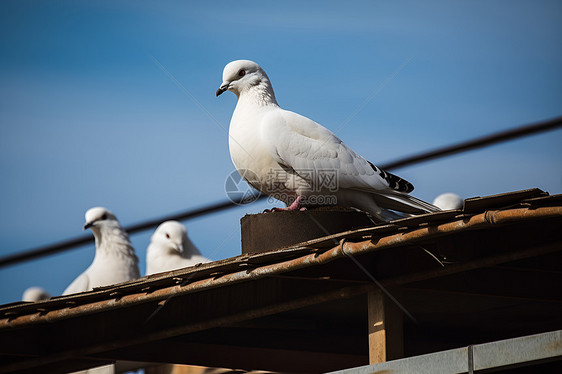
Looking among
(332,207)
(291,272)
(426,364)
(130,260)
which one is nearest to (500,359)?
(426,364)

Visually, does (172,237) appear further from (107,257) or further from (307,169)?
(307,169)

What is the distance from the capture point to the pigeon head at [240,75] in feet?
27.9

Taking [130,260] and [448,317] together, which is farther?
[130,260]

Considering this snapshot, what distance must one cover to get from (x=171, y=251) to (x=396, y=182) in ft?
23.3

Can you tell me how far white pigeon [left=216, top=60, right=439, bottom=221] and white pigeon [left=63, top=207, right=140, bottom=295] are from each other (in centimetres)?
530

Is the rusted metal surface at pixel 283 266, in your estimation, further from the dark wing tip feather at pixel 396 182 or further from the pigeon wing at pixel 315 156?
the dark wing tip feather at pixel 396 182

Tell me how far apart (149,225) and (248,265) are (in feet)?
31.0

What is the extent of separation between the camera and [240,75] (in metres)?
8.57

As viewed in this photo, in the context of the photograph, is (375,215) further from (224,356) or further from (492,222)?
(492,222)

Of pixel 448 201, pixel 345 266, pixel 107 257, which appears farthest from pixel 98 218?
pixel 345 266

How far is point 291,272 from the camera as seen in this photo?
618cm

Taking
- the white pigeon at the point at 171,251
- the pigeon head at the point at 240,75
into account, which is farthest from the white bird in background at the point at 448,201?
the pigeon head at the point at 240,75

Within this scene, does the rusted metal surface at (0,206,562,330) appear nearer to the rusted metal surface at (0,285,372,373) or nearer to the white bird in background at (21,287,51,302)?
the rusted metal surface at (0,285,372,373)

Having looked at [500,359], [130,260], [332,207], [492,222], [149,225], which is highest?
[149,225]
